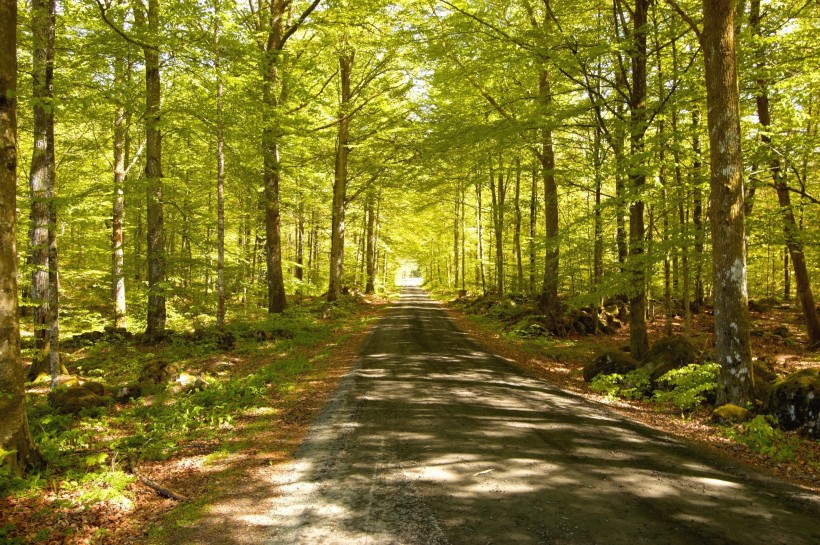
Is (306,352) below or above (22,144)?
below

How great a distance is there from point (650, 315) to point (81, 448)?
22.2m

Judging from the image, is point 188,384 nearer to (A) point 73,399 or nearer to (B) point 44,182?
(A) point 73,399

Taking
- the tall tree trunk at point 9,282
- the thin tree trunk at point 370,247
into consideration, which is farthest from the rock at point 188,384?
the thin tree trunk at point 370,247

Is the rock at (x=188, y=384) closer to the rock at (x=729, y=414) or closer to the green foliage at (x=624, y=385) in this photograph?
the green foliage at (x=624, y=385)

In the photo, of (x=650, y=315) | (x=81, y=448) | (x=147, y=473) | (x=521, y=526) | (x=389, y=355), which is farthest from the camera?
(x=650, y=315)

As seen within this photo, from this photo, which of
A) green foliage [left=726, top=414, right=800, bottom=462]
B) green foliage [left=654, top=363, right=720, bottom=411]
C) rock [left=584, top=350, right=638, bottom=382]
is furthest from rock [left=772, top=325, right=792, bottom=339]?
green foliage [left=726, top=414, right=800, bottom=462]

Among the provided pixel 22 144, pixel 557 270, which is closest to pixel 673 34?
pixel 557 270

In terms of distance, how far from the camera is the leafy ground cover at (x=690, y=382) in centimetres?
623

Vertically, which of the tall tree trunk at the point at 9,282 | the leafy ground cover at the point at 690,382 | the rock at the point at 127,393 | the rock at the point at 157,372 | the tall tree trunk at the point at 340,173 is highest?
the tall tree trunk at the point at 340,173

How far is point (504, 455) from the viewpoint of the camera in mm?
5852

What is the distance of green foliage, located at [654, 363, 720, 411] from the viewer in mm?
8406

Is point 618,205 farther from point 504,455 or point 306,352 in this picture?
point 306,352

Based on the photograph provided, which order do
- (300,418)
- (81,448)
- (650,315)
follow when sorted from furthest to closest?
(650,315)
(300,418)
(81,448)

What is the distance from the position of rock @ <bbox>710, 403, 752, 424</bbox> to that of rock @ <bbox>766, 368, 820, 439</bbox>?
369 millimetres
